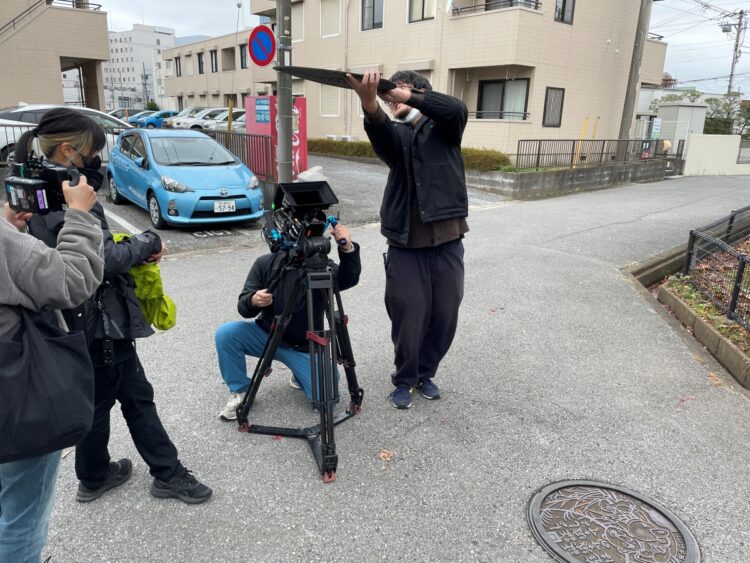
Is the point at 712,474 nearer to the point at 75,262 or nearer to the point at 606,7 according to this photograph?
the point at 75,262

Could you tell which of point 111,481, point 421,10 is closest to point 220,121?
point 421,10

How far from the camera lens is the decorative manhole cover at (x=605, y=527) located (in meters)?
2.29

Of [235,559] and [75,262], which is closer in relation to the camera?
[75,262]

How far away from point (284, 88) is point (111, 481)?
5.77 m

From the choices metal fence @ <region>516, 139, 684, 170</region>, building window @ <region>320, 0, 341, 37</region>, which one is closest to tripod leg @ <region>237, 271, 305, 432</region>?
metal fence @ <region>516, 139, 684, 170</region>

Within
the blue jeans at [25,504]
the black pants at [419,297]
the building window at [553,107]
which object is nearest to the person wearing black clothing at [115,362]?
the blue jeans at [25,504]

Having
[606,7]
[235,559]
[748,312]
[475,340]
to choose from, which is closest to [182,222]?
[475,340]

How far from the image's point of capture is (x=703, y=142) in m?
20.0

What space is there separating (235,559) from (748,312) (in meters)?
4.60

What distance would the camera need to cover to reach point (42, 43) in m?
16.8

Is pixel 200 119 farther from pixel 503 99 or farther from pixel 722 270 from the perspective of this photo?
pixel 722 270

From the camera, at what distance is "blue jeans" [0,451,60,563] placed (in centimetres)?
167

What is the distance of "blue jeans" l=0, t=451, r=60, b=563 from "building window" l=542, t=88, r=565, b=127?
663 inches

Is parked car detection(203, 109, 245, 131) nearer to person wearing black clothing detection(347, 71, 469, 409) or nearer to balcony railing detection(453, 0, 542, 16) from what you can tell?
balcony railing detection(453, 0, 542, 16)
